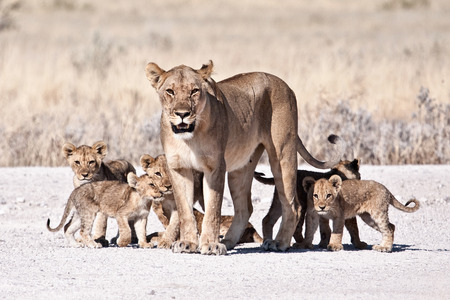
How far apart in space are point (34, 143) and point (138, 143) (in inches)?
71.4

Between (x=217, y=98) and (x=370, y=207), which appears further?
(x=370, y=207)

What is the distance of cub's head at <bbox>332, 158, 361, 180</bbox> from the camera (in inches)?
440

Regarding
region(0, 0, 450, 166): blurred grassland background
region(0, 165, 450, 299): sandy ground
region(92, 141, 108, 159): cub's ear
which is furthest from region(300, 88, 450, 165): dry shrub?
region(92, 141, 108, 159): cub's ear

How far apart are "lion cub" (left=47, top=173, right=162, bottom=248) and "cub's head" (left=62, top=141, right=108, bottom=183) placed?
21.8 inches

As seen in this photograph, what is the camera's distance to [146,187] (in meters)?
10.0

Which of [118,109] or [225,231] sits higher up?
[118,109]

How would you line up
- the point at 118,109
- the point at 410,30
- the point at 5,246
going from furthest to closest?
the point at 410,30, the point at 118,109, the point at 5,246

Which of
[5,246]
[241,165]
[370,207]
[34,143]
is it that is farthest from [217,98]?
[34,143]

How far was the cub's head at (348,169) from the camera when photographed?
36.7ft

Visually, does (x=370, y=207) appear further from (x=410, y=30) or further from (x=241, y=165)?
(x=410, y=30)

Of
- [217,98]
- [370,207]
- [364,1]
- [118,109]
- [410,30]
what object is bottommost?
[370,207]

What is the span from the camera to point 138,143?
17.1 metres

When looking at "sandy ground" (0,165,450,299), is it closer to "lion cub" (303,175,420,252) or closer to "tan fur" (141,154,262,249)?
"lion cub" (303,175,420,252)

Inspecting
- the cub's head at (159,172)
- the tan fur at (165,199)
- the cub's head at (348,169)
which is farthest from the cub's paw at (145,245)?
the cub's head at (348,169)
